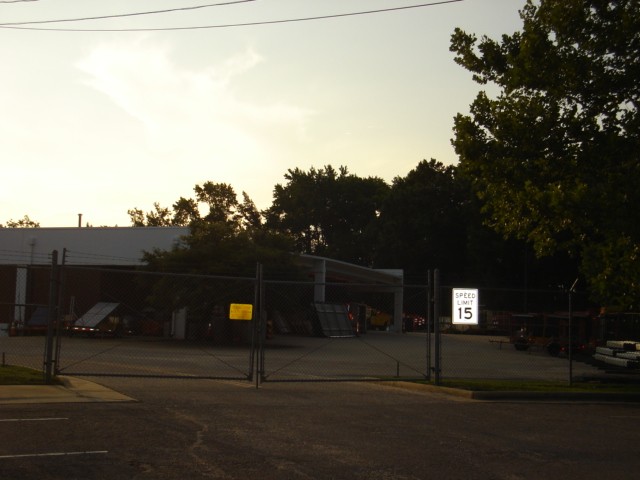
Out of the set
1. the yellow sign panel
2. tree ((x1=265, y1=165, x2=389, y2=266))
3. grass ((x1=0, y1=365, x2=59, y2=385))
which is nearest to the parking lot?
grass ((x1=0, y1=365, x2=59, y2=385))

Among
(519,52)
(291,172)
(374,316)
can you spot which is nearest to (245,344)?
(519,52)

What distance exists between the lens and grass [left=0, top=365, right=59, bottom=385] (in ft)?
49.4

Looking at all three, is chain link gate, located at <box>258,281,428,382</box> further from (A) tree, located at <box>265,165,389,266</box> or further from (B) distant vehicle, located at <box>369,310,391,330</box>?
(A) tree, located at <box>265,165,389,266</box>

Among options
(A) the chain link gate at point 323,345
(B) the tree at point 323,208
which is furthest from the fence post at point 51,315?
(B) the tree at point 323,208

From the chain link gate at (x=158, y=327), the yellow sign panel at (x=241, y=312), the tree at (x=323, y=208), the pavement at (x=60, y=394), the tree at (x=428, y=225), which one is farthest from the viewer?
the tree at (x=323, y=208)

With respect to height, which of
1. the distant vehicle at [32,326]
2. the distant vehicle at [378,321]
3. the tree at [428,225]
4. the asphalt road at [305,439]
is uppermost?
the tree at [428,225]

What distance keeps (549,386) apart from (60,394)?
420 inches

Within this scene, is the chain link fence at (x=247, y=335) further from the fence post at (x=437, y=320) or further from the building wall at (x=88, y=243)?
the building wall at (x=88, y=243)

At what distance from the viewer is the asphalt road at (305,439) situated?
830cm

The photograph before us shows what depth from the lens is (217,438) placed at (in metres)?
9.96

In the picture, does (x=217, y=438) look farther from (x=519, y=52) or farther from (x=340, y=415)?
(x=519, y=52)

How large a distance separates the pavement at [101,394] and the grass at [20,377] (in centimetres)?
40

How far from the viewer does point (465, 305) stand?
694 inches

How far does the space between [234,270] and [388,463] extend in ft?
96.6
